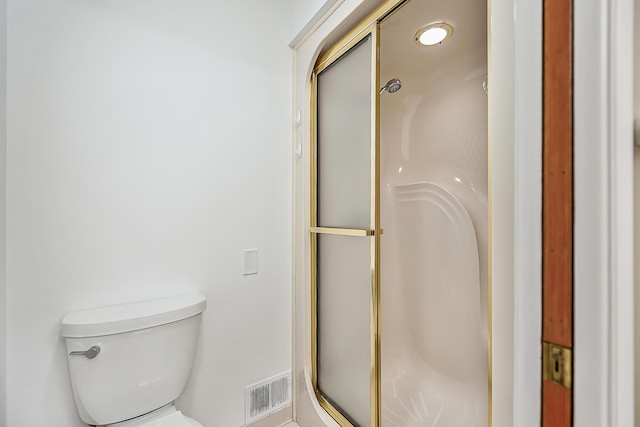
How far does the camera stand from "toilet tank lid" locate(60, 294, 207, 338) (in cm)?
92

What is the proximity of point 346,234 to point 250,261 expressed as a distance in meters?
0.53

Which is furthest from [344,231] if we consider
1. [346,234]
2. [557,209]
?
[557,209]

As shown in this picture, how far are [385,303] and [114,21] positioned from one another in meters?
1.77

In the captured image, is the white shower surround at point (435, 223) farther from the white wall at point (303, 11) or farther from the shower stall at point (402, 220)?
the white wall at point (303, 11)

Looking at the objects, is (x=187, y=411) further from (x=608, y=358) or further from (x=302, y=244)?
(x=608, y=358)

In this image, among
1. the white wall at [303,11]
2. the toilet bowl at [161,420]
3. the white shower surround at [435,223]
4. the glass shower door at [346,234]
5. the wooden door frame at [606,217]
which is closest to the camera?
the wooden door frame at [606,217]

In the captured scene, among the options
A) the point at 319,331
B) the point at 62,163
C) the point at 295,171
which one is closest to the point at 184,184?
the point at 62,163

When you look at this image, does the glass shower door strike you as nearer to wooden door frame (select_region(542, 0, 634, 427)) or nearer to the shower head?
the shower head

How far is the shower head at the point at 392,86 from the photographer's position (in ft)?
5.02

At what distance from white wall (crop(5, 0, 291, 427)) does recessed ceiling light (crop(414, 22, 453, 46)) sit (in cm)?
70

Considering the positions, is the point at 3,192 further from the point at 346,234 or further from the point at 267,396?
the point at 267,396

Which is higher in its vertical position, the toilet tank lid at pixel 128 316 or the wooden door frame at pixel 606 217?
the wooden door frame at pixel 606 217

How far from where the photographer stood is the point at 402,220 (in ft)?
5.36

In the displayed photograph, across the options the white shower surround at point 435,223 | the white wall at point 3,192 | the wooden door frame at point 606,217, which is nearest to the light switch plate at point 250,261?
the white shower surround at point 435,223
